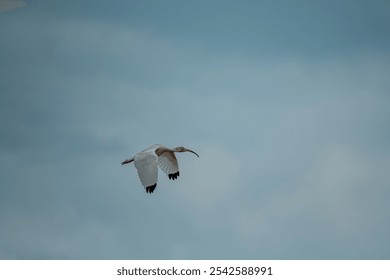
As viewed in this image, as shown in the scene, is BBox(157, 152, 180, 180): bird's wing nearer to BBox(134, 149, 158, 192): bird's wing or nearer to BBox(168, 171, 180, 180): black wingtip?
BBox(168, 171, 180, 180): black wingtip

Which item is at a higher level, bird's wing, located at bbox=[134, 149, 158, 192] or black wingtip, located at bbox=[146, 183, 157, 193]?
bird's wing, located at bbox=[134, 149, 158, 192]

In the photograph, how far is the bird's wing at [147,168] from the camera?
22.8m

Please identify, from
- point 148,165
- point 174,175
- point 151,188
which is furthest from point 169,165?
point 151,188

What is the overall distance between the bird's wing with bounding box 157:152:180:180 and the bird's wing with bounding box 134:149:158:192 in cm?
313

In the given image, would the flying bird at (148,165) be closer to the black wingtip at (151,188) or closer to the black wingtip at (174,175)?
the black wingtip at (151,188)

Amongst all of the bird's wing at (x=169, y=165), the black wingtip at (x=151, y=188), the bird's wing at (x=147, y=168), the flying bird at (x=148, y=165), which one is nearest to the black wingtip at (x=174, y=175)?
the bird's wing at (x=169, y=165)

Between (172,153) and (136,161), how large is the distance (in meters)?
3.38

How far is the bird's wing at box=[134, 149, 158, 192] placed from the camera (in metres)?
22.8

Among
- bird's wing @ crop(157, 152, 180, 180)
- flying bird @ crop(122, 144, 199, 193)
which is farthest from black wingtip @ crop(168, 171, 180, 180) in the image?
flying bird @ crop(122, 144, 199, 193)

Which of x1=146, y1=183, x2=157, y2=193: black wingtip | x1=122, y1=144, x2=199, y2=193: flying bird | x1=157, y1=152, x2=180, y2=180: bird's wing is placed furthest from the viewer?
x1=157, y1=152, x2=180, y2=180: bird's wing

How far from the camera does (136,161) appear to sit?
23234 mm
